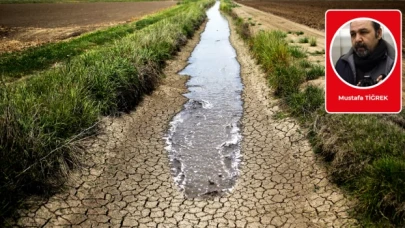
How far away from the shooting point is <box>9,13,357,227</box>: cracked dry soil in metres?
4.39

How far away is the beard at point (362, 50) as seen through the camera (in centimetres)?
268

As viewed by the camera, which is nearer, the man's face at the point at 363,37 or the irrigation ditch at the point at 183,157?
the man's face at the point at 363,37

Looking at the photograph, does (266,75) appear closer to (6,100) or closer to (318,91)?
(318,91)

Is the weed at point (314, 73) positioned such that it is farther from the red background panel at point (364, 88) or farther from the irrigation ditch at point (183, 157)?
the red background panel at point (364, 88)

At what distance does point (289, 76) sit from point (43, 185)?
585 centimetres

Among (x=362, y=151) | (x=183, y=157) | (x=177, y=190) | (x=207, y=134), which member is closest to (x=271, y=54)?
(x=207, y=134)

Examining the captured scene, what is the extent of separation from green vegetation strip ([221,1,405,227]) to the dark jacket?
1590 millimetres

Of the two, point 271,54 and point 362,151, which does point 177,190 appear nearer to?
point 362,151

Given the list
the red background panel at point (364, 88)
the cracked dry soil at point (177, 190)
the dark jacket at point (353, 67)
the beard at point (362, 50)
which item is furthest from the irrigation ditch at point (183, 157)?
the beard at point (362, 50)

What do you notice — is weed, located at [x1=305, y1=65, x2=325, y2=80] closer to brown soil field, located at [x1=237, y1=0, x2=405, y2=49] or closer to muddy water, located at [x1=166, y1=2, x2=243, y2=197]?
muddy water, located at [x1=166, y1=2, x2=243, y2=197]

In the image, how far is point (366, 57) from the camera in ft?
8.86

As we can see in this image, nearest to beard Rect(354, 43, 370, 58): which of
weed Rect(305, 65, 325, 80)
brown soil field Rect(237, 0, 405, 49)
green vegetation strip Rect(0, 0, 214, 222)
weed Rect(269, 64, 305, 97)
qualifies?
green vegetation strip Rect(0, 0, 214, 222)

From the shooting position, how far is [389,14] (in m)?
2.62

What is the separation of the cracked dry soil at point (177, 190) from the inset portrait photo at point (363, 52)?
6.66 ft
